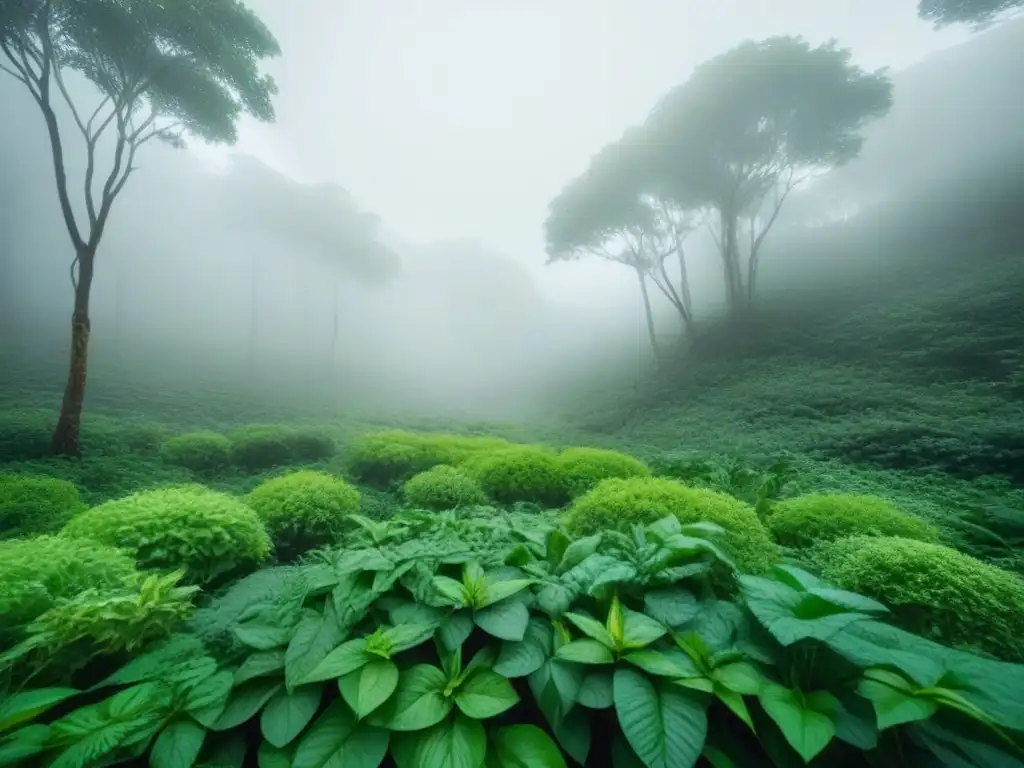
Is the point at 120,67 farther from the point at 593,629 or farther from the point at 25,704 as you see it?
the point at 593,629

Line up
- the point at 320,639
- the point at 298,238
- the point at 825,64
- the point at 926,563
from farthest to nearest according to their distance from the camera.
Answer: the point at 298,238 < the point at 825,64 < the point at 926,563 < the point at 320,639

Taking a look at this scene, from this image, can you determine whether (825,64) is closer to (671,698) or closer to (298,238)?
(671,698)

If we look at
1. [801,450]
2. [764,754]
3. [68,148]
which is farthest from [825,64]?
[68,148]

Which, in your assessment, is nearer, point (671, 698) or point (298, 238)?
point (671, 698)

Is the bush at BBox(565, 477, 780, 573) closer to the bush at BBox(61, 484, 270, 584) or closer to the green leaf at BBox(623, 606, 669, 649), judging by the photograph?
the green leaf at BBox(623, 606, 669, 649)

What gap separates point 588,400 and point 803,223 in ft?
95.5

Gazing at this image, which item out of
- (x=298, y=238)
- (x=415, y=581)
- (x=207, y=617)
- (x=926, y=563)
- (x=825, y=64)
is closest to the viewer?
(x=415, y=581)

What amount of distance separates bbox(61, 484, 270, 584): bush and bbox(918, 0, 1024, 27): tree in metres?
20.8

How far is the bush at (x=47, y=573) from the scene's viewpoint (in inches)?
69.7

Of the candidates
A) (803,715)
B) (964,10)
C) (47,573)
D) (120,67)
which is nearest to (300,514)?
(47,573)

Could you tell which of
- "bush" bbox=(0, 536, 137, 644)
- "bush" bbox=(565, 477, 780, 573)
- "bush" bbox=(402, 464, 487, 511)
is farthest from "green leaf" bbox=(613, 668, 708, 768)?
"bush" bbox=(402, 464, 487, 511)

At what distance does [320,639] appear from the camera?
1.65 m

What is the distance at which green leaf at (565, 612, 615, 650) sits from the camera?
1.53m

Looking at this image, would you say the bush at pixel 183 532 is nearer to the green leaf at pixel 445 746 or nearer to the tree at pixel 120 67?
the green leaf at pixel 445 746
